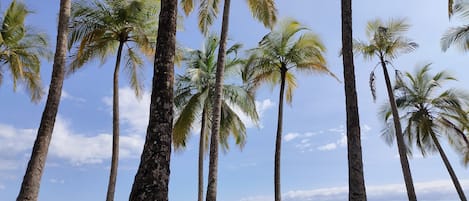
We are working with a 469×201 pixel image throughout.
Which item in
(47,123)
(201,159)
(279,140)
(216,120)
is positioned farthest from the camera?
(201,159)

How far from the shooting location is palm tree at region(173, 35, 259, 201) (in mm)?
18969

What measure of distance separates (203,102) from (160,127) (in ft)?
44.9

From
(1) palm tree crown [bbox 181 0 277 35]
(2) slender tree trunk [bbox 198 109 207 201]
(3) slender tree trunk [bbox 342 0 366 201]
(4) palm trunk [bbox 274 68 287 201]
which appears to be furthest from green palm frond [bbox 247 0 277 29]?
(3) slender tree trunk [bbox 342 0 366 201]

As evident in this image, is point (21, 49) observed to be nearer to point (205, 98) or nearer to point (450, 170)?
point (205, 98)

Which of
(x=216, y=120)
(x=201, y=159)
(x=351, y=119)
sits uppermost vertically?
(x=201, y=159)

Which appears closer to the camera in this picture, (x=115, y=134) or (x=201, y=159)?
(x=115, y=134)

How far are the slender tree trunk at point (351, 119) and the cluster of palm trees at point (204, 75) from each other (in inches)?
0.7

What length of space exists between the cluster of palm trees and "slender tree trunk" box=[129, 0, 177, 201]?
15 mm

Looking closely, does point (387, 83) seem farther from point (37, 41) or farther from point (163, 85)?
point (37, 41)

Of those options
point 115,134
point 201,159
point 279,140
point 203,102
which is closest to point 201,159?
point 201,159

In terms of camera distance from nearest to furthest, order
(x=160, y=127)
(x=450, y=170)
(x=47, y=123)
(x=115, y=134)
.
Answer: (x=160, y=127) < (x=47, y=123) < (x=115, y=134) < (x=450, y=170)

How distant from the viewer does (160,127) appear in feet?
19.0

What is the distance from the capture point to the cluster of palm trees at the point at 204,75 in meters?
6.37

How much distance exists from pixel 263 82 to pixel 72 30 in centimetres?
792
